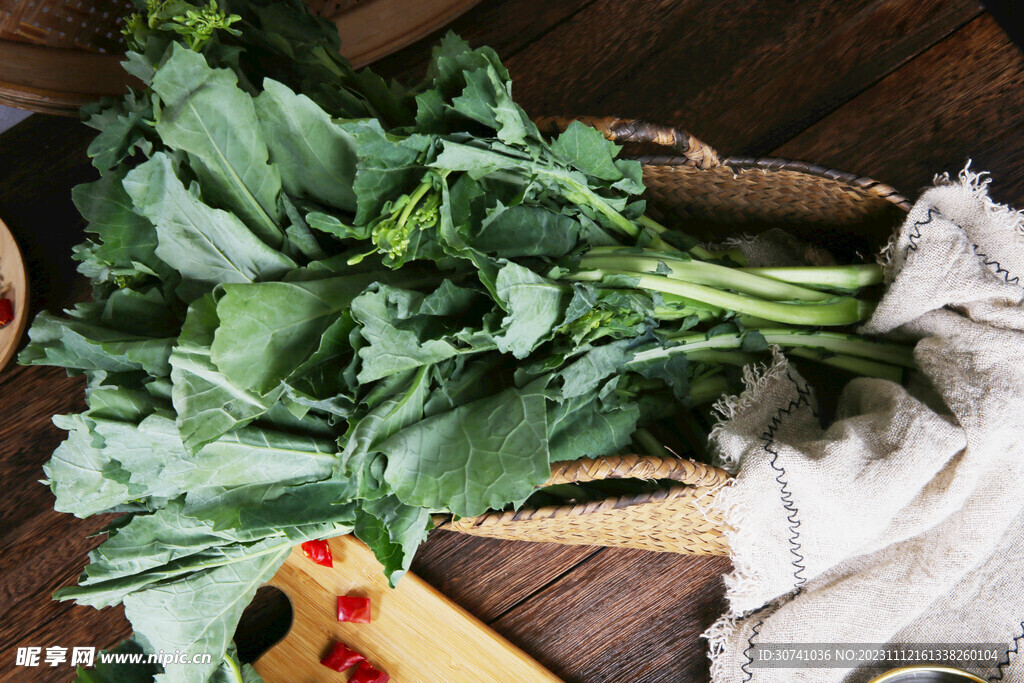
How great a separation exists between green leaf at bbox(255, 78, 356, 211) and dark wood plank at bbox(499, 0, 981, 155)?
56cm

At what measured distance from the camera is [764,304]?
922 mm

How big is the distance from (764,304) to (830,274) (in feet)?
0.36

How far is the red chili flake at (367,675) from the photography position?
1.10 m

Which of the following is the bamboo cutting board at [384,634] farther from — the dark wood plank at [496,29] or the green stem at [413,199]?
the dark wood plank at [496,29]

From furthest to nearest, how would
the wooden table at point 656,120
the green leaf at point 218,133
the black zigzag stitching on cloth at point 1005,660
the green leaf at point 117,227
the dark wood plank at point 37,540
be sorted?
the dark wood plank at point 37,540 → the wooden table at point 656,120 → the black zigzag stitching on cloth at point 1005,660 → the green leaf at point 117,227 → the green leaf at point 218,133

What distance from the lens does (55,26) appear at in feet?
3.61

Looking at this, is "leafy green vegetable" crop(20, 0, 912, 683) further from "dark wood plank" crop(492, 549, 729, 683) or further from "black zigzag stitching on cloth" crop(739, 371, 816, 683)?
"dark wood plank" crop(492, 549, 729, 683)

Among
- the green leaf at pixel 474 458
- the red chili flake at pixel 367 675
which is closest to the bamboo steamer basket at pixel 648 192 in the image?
the green leaf at pixel 474 458

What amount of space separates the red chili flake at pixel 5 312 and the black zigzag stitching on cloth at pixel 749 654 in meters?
1.30

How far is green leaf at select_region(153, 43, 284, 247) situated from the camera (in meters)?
0.63

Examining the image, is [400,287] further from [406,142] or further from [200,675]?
[200,675]

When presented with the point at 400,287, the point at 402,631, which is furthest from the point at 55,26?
the point at 402,631

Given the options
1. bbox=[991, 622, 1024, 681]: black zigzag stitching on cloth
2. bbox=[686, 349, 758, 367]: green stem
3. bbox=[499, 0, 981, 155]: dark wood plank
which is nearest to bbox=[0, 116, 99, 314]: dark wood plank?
bbox=[499, 0, 981, 155]: dark wood plank

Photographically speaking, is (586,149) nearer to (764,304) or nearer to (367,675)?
(764,304)
